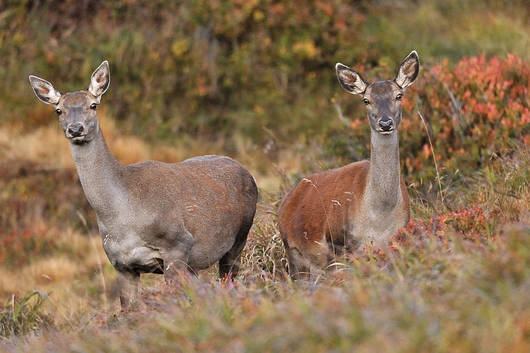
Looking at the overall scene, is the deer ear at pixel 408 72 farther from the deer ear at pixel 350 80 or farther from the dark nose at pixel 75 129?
the dark nose at pixel 75 129

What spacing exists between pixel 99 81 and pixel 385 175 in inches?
101

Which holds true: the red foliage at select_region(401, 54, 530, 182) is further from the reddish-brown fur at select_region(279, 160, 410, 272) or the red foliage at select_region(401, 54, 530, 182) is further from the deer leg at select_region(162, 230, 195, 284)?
the deer leg at select_region(162, 230, 195, 284)

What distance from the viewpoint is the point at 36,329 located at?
7004 millimetres

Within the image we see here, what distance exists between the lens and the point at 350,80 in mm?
A: 7281

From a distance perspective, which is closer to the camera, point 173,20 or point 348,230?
point 348,230

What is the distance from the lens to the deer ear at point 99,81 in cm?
741

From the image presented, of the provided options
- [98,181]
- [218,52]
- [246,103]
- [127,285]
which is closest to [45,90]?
[98,181]

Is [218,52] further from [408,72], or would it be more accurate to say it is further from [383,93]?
[383,93]

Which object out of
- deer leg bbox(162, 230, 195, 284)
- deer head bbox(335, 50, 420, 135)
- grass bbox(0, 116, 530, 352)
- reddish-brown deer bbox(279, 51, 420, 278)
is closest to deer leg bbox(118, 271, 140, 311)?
deer leg bbox(162, 230, 195, 284)

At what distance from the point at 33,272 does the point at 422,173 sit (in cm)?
544

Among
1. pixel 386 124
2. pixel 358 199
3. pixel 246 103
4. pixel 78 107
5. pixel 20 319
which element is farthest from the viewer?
pixel 246 103

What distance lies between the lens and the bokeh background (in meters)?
8.86

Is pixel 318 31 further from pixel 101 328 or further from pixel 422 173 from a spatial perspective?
pixel 101 328

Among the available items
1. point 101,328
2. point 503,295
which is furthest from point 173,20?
point 503,295
